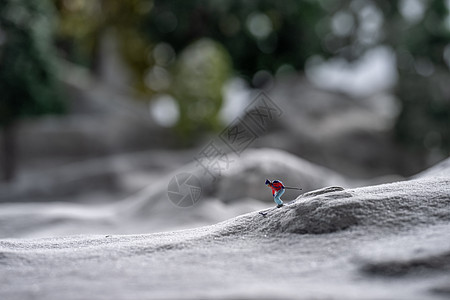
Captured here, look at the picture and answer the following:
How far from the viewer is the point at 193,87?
15672 millimetres

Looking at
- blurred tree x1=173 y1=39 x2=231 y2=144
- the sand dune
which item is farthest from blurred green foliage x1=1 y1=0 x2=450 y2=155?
the sand dune

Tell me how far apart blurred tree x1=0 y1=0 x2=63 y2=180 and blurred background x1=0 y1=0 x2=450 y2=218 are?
4 centimetres

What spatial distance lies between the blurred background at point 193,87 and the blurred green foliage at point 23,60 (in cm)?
4

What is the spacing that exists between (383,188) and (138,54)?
1876cm

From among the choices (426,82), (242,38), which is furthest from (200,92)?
(426,82)

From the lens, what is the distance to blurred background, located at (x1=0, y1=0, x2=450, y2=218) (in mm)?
13117

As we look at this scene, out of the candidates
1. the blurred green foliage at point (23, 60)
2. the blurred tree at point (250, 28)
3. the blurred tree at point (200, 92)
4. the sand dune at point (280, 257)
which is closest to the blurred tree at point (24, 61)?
the blurred green foliage at point (23, 60)

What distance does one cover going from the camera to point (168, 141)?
17.8 m

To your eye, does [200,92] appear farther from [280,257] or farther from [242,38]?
[280,257]

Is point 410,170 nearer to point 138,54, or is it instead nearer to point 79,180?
point 79,180

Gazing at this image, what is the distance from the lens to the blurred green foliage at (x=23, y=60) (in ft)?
42.4

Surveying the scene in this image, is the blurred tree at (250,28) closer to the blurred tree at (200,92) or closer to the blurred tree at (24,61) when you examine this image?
the blurred tree at (200,92)

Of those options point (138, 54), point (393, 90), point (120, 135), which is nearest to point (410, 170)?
point (393, 90)

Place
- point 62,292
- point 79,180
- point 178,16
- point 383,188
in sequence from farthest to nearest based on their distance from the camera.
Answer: point 178,16 < point 79,180 < point 383,188 < point 62,292
